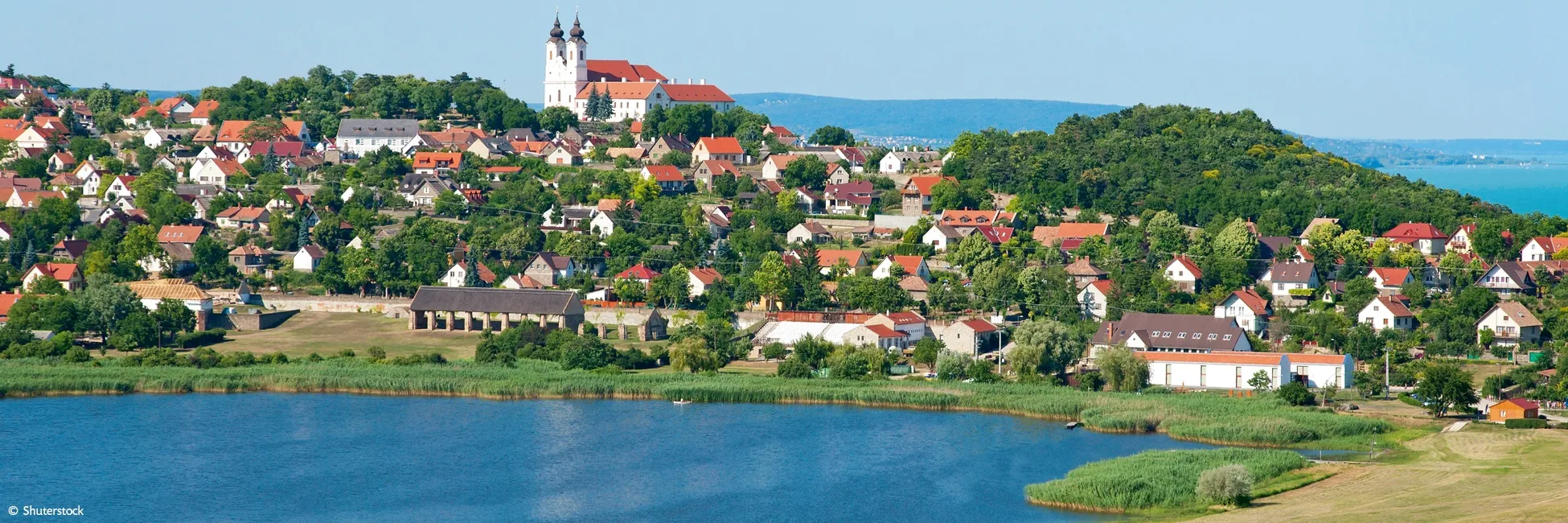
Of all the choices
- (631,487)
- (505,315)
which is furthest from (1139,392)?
(505,315)

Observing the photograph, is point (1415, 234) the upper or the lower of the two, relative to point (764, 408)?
upper

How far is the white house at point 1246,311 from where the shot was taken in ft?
188

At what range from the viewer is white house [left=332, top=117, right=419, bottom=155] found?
8962 centimetres

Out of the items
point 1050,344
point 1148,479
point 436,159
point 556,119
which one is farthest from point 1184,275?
point 556,119

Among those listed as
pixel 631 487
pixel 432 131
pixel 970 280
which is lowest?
pixel 631 487

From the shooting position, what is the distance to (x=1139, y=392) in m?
47.7

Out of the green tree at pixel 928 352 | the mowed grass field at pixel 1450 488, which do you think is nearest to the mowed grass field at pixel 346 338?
the green tree at pixel 928 352

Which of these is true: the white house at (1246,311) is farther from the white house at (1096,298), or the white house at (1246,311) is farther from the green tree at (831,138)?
the green tree at (831,138)

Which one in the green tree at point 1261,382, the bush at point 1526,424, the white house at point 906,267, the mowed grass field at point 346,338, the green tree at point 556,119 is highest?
the green tree at point 556,119

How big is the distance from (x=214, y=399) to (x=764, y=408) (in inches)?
550

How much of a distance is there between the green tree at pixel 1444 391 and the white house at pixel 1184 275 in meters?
16.6

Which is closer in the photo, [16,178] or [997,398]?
[997,398]

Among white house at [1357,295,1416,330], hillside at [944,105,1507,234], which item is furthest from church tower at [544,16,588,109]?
white house at [1357,295,1416,330]

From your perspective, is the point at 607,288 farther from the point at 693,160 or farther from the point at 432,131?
the point at 432,131
